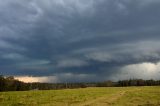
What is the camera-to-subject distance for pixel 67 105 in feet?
149

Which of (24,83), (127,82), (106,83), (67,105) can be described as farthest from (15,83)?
(67,105)

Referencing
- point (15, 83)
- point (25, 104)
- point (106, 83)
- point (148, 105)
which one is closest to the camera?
point (148, 105)

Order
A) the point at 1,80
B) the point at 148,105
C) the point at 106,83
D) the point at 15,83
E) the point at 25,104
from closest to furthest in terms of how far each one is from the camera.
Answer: the point at 148,105 → the point at 25,104 → the point at 1,80 → the point at 15,83 → the point at 106,83

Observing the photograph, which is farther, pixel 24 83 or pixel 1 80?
pixel 24 83

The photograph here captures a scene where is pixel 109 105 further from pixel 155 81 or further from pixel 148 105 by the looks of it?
pixel 155 81

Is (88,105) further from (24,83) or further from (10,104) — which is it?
(24,83)

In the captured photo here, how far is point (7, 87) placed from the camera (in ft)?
437

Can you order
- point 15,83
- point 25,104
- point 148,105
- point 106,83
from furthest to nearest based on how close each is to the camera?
point 106,83
point 15,83
point 25,104
point 148,105

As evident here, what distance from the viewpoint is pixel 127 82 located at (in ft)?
631

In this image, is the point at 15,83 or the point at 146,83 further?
the point at 146,83

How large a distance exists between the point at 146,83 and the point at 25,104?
149 meters

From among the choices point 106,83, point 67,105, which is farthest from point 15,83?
point 67,105

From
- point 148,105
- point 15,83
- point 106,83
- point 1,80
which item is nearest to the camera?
point 148,105

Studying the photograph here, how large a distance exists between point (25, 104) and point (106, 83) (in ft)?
456
